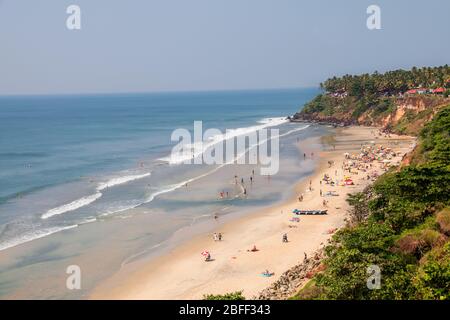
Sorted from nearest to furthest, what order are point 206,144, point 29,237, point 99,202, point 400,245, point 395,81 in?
point 400,245, point 29,237, point 99,202, point 206,144, point 395,81

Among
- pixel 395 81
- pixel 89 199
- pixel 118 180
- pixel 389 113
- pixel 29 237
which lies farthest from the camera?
pixel 395 81

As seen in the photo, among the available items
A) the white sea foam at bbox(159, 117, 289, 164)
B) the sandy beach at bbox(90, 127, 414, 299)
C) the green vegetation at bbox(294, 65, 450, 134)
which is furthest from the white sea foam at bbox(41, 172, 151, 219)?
the green vegetation at bbox(294, 65, 450, 134)

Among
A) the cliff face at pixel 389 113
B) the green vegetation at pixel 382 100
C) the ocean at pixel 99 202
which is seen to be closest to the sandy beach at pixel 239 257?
the ocean at pixel 99 202

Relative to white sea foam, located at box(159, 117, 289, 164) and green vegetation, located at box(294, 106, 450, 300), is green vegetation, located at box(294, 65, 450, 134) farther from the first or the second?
green vegetation, located at box(294, 106, 450, 300)

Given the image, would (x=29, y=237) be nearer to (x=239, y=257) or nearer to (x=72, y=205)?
(x=72, y=205)

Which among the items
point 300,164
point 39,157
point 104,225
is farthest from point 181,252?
point 39,157

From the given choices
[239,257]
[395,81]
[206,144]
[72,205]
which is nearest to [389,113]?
[395,81]
